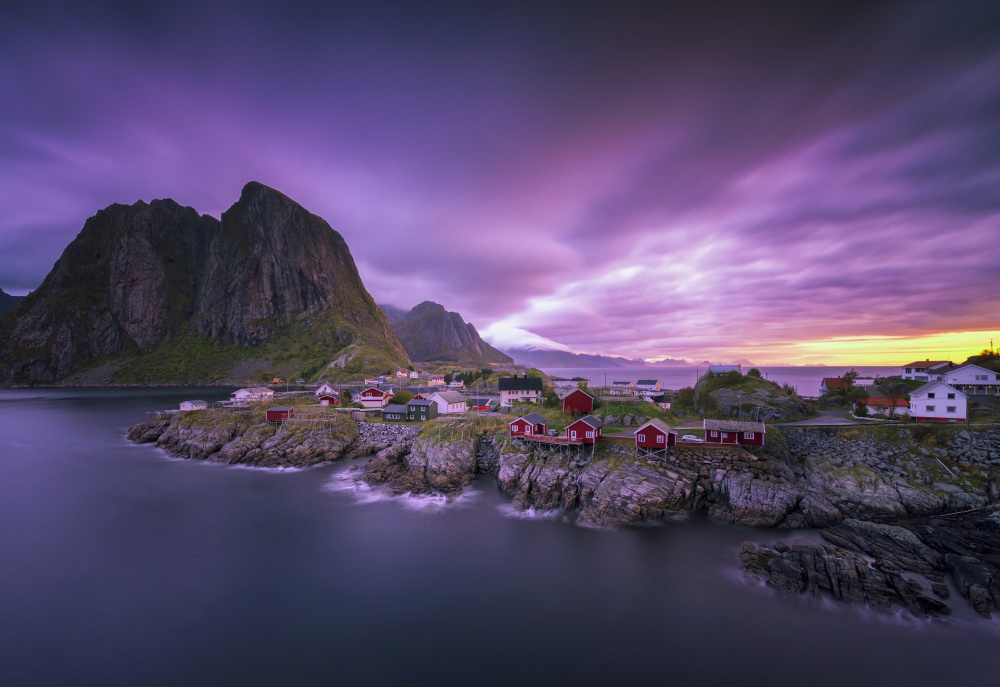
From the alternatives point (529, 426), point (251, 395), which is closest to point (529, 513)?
point (529, 426)

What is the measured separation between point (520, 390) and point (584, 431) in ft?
90.3

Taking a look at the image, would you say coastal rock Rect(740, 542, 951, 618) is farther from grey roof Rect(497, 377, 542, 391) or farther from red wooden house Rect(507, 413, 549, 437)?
grey roof Rect(497, 377, 542, 391)

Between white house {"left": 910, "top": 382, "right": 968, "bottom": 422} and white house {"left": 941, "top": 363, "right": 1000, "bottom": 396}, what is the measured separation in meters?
12.1

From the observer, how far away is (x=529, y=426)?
125 feet

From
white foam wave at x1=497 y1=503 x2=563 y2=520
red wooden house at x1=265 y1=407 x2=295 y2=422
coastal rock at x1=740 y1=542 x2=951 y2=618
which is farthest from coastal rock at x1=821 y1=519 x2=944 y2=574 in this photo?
red wooden house at x1=265 y1=407 x2=295 y2=422

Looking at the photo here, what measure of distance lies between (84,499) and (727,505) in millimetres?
59141

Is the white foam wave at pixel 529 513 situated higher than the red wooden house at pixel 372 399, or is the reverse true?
the red wooden house at pixel 372 399

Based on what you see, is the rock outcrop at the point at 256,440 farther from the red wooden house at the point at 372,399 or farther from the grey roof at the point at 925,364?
the grey roof at the point at 925,364

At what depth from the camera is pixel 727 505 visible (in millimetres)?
28859

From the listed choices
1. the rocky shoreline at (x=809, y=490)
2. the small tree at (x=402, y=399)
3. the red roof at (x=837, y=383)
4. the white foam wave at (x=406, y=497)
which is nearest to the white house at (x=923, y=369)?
the red roof at (x=837, y=383)

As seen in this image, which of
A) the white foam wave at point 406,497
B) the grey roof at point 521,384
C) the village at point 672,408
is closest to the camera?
the white foam wave at point 406,497

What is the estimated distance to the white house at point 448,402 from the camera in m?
55.8

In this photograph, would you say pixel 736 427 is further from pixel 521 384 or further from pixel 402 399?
pixel 402 399

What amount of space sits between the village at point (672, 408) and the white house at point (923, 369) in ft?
0.42
